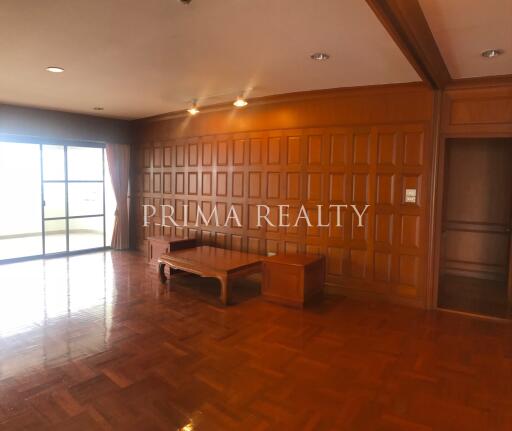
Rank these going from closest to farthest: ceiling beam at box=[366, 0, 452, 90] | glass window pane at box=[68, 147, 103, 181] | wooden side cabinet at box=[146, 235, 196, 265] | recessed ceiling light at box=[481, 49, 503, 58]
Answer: ceiling beam at box=[366, 0, 452, 90], recessed ceiling light at box=[481, 49, 503, 58], wooden side cabinet at box=[146, 235, 196, 265], glass window pane at box=[68, 147, 103, 181]

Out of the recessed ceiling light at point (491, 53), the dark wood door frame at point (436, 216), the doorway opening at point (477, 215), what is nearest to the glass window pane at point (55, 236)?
the dark wood door frame at point (436, 216)

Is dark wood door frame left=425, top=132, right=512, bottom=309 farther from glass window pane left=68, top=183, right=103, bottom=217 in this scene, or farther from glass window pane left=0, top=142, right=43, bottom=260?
glass window pane left=0, top=142, right=43, bottom=260

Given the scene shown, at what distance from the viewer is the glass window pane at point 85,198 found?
6834mm

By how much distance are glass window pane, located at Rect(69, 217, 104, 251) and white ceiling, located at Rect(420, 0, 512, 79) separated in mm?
6438

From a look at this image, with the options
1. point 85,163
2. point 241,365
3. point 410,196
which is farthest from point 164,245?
point 410,196

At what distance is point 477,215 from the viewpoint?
5469 millimetres

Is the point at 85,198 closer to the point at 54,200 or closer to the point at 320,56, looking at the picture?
the point at 54,200

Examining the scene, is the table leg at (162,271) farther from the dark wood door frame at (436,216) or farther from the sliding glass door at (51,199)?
the dark wood door frame at (436,216)

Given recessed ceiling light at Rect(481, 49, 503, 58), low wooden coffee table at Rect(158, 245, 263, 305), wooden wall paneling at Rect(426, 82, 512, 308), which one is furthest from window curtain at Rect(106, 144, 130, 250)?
recessed ceiling light at Rect(481, 49, 503, 58)

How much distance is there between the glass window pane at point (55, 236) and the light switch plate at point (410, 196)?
19.0 ft

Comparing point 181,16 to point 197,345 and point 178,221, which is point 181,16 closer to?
point 197,345

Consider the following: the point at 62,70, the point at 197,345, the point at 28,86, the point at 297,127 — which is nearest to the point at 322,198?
the point at 297,127

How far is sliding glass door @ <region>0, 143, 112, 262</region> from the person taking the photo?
20.9 feet

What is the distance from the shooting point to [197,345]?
3.16m
